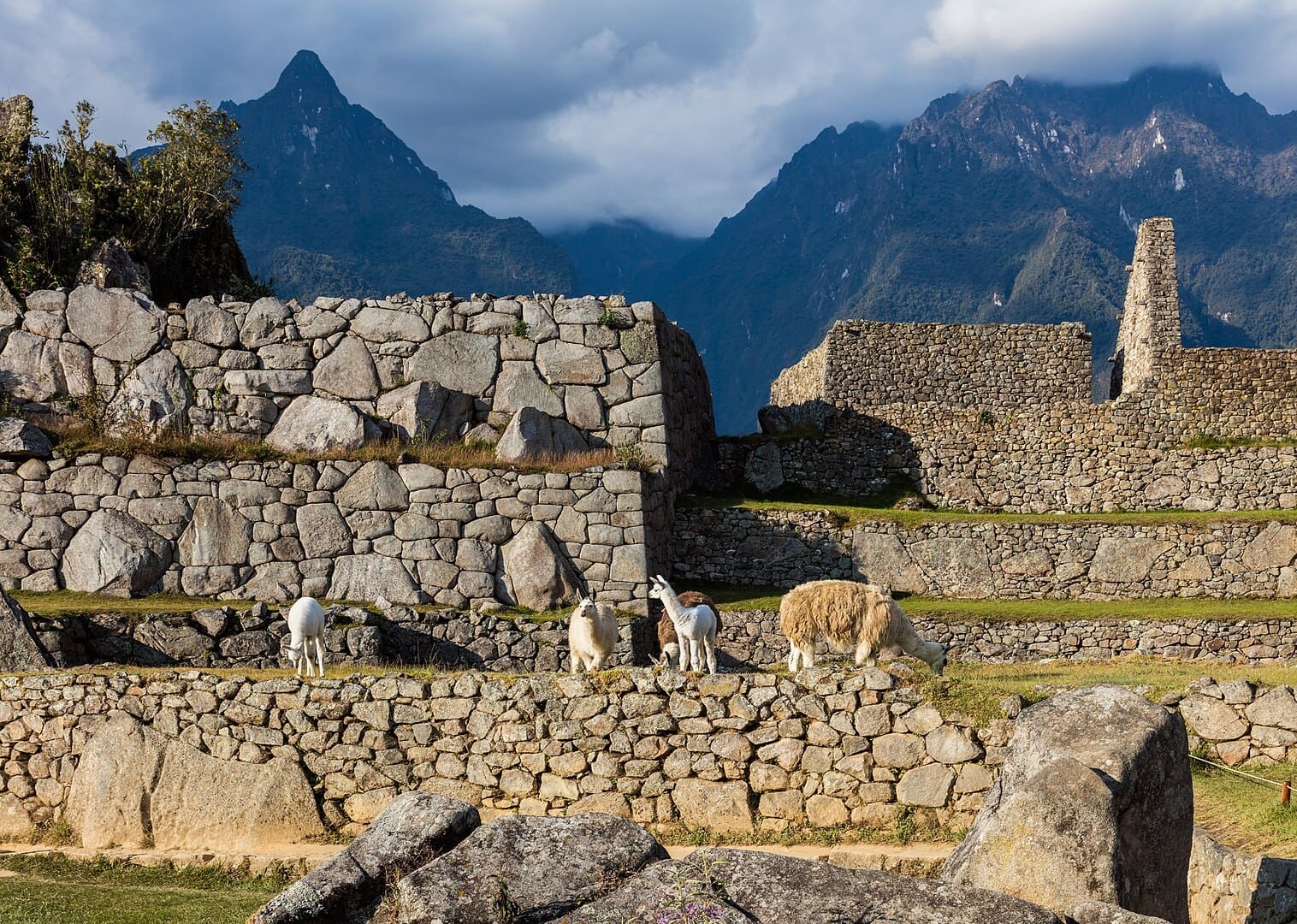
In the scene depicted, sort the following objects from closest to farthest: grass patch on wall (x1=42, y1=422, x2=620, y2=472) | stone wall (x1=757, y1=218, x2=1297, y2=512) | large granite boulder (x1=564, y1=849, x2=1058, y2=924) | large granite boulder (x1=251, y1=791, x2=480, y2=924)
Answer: large granite boulder (x1=564, y1=849, x2=1058, y2=924)
large granite boulder (x1=251, y1=791, x2=480, y2=924)
grass patch on wall (x1=42, y1=422, x2=620, y2=472)
stone wall (x1=757, y1=218, x2=1297, y2=512)

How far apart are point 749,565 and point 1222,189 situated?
11487 centimetres

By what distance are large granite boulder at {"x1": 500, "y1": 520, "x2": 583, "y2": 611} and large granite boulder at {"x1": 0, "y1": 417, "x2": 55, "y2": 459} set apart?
7230 mm

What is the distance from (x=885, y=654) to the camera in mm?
12641

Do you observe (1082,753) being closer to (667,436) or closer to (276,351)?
(667,436)

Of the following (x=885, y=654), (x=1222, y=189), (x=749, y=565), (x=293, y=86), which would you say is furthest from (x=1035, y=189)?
(x=885, y=654)

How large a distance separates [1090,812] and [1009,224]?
10314cm

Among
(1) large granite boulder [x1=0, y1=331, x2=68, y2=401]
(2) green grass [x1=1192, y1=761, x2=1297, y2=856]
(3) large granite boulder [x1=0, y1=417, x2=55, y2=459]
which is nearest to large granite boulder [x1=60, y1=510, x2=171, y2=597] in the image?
(3) large granite boulder [x1=0, y1=417, x2=55, y2=459]

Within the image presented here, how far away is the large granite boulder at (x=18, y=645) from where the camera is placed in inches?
556

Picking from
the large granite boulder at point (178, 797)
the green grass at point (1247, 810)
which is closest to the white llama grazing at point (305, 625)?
the large granite boulder at point (178, 797)

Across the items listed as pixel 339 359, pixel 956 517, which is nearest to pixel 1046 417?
pixel 956 517

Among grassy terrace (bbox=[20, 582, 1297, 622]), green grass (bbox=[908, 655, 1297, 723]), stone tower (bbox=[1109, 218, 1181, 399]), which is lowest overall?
green grass (bbox=[908, 655, 1297, 723])

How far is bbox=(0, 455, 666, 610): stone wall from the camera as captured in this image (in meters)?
18.4

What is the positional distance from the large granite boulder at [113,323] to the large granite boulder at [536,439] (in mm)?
6201

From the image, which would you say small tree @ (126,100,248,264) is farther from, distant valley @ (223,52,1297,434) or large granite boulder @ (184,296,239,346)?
distant valley @ (223,52,1297,434)
